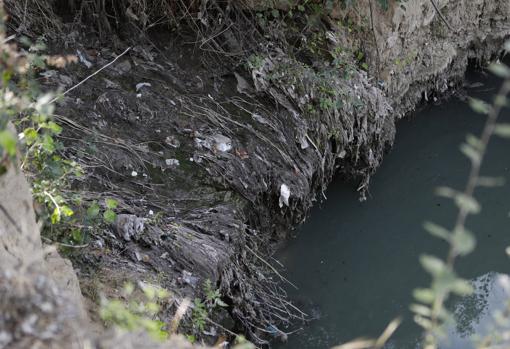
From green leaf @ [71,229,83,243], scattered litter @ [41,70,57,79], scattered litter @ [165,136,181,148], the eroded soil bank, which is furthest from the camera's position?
scattered litter @ [165,136,181,148]

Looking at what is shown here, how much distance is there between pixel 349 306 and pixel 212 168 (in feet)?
4.55

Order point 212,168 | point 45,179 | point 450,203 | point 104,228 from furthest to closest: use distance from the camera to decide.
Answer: point 450,203
point 212,168
point 104,228
point 45,179

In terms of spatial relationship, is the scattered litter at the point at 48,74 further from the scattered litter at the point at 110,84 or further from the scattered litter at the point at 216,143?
the scattered litter at the point at 216,143

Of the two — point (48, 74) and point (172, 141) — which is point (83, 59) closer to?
point (48, 74)

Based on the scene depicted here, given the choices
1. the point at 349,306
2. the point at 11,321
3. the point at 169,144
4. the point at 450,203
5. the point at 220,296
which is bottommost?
the point at 349,306

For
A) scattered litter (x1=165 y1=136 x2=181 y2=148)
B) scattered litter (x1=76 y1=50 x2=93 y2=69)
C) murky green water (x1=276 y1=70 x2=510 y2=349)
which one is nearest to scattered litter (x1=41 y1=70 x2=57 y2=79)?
scattered litter (x1=76 y1=50 x2=93 y2=69)

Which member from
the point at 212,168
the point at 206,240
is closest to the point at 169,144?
the point at 212,168

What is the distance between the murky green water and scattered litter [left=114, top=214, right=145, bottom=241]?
1285mm

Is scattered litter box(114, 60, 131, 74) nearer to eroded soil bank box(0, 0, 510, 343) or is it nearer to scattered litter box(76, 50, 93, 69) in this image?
eroded soil bank box(0, 0, 510, 343)

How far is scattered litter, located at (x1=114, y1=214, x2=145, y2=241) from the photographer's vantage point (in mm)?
2695

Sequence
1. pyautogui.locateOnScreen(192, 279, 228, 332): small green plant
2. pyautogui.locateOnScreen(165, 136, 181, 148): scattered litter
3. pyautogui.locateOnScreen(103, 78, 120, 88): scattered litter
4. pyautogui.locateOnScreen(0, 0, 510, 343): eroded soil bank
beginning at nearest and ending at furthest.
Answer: pyautogui.locateOnScreen(192, 279, 228, 332): small green plant → pyautogui.locateOnScreen(0, 0, 510, 343): eroded soil bank → pyautogui.locateOnScreen(165, 136, 181, 148): scattered litter → pyautogui.locateOnScreen(103, 78, 120, 88): scattered litter

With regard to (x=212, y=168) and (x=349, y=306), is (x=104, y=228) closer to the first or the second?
(x=212, y=168)

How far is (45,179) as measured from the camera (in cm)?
219

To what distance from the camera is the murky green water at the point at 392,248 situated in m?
3.79
